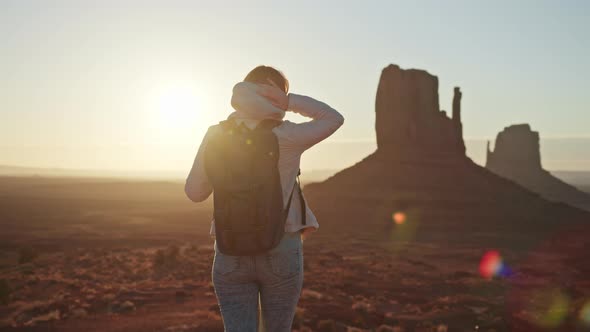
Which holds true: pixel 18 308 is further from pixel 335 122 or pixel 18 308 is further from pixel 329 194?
pixel 329 194

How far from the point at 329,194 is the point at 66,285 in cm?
4227

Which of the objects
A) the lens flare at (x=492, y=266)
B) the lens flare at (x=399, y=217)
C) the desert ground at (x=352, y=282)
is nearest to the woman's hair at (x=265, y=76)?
the desert ground at (x=352, y=282)

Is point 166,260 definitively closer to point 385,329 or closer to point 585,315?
point 385,329

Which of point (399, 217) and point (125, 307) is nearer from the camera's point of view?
point (125, 307)

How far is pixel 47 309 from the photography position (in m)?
13.7

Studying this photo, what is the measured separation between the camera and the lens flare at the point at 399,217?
52.9 meters

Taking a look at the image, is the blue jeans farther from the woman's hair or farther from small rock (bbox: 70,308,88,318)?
small rock (bbox: 70,308,88,318)

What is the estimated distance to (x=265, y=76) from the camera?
2.31 m

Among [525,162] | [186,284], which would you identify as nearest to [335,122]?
[186,284]

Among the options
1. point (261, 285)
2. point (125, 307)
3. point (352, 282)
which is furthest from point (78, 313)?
point (261, 285)

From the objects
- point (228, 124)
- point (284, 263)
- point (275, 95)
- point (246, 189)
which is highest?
point (275, 95)

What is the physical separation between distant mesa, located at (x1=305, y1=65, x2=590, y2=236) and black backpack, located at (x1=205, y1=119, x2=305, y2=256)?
162 feet

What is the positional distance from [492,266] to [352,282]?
499 inches

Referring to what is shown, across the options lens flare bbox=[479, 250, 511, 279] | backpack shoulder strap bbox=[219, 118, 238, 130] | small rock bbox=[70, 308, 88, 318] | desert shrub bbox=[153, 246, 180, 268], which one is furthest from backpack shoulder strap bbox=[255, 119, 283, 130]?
desert shrub bbox=[153, 246, 180, 268]
